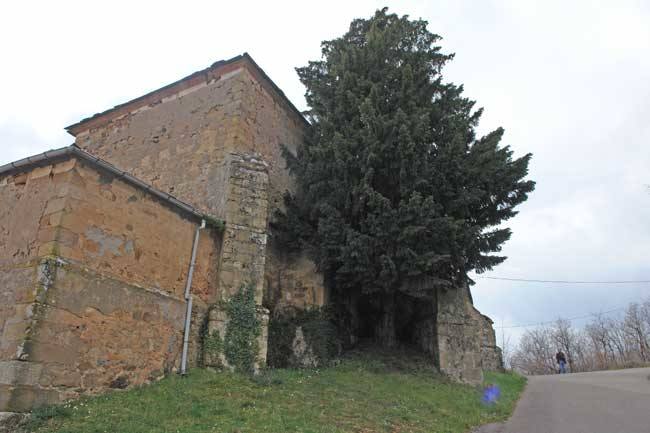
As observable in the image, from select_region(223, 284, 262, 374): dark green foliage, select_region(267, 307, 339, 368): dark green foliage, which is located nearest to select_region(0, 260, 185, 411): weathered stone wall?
select_region(223, 284, 262, 374): dark green foliage

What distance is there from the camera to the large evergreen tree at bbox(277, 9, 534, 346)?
450 inches

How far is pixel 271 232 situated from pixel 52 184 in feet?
20.5

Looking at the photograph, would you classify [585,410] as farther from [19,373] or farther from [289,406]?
[19,373]

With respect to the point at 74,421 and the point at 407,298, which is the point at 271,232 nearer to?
the point at 407,298

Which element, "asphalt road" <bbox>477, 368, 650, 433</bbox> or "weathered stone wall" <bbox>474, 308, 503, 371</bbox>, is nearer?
"asphalt road" <bbox>477, 368, 650, 433</bbox>

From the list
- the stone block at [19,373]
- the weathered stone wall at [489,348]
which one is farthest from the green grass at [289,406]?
the weathered stone wall at [489,348]

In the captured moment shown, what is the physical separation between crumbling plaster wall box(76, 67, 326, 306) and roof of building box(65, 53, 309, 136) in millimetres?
154

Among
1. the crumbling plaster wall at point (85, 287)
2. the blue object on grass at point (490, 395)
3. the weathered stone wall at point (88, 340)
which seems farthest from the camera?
the blue object on grass at point (490, 395)

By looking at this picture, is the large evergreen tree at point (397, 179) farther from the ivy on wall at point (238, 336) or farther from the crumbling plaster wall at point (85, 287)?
the crumbling plaster wall at point (85, 287)

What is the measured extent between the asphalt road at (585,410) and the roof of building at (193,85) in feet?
36.0

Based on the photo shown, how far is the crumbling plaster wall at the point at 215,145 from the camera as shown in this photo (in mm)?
12312

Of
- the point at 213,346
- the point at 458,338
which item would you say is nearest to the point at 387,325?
the point at 458,338

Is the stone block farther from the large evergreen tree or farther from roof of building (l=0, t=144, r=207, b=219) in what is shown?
the large evergreen tree

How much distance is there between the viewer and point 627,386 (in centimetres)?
1373
